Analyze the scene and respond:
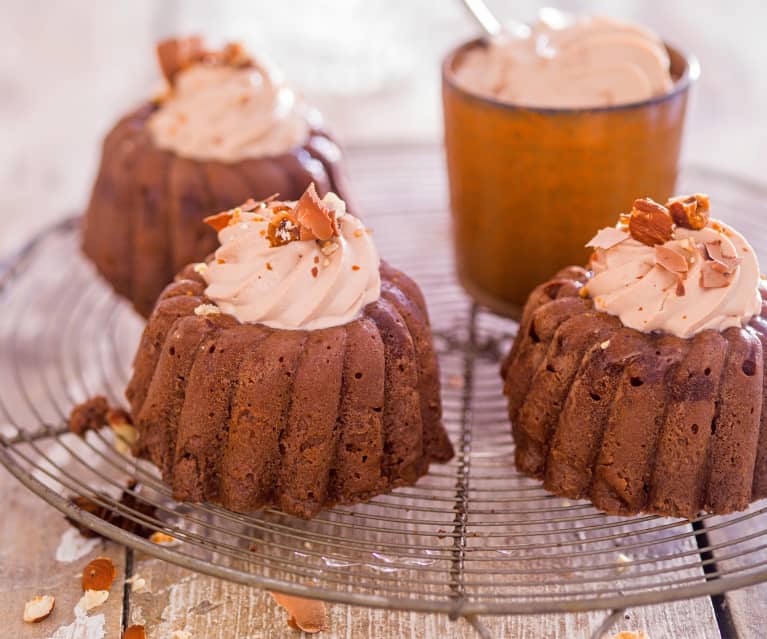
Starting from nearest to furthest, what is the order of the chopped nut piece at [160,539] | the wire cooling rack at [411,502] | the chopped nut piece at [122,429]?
the wire cooling rack at [411,502] → the chopped nut piece at [160,539] → the chopped nut piece at [122,429]

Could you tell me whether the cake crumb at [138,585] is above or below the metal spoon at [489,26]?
below

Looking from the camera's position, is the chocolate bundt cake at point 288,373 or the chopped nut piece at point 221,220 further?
the chopped nut piece at point 221,220

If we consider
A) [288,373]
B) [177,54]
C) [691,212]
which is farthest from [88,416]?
[691,212]

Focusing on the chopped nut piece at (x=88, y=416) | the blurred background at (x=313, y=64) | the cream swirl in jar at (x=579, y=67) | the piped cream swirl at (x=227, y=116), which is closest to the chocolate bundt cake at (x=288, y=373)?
the chopped nut piece at (x=88, y=416)

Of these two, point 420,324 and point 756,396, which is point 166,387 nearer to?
A: point 420,324

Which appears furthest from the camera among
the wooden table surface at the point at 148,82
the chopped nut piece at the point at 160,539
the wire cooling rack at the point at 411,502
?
the wooden table surface at the point at 148,82

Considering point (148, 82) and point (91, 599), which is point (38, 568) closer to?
point (91, 599)

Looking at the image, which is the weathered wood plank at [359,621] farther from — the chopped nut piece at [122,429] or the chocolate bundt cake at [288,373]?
the chopped nut piece at [122,429]

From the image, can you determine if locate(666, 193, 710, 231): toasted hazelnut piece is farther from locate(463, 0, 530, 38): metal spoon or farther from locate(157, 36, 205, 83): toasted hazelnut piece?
locate(157, 36, 205, 83): toasted hazelnut piece
